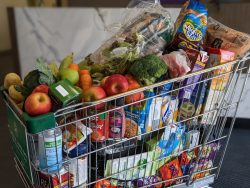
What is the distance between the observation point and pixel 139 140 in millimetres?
919

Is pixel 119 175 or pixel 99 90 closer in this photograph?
pixel 99 90

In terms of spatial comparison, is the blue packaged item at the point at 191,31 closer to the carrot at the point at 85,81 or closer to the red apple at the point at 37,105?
the carrot at the point at 85,81

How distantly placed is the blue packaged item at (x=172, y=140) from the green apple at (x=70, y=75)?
12.7 inches

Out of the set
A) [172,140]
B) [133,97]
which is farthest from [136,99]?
[172,140]

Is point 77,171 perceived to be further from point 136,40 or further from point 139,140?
point 136,40

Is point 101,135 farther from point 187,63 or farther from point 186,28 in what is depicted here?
point 186,28

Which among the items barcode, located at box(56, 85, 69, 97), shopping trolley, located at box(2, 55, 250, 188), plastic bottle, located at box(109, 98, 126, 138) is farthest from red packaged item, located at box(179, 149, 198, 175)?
barcode, located at box(56, 85, 69, 97)

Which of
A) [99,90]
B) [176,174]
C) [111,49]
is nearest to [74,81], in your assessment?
[99,90]

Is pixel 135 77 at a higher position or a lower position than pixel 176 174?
higher

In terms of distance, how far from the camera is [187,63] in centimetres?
87

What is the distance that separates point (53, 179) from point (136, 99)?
30 cm

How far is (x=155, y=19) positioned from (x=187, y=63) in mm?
212

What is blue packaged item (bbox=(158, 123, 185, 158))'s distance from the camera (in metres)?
0.92

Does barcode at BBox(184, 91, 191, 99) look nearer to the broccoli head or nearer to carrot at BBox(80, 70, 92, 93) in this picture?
the broccoli head
